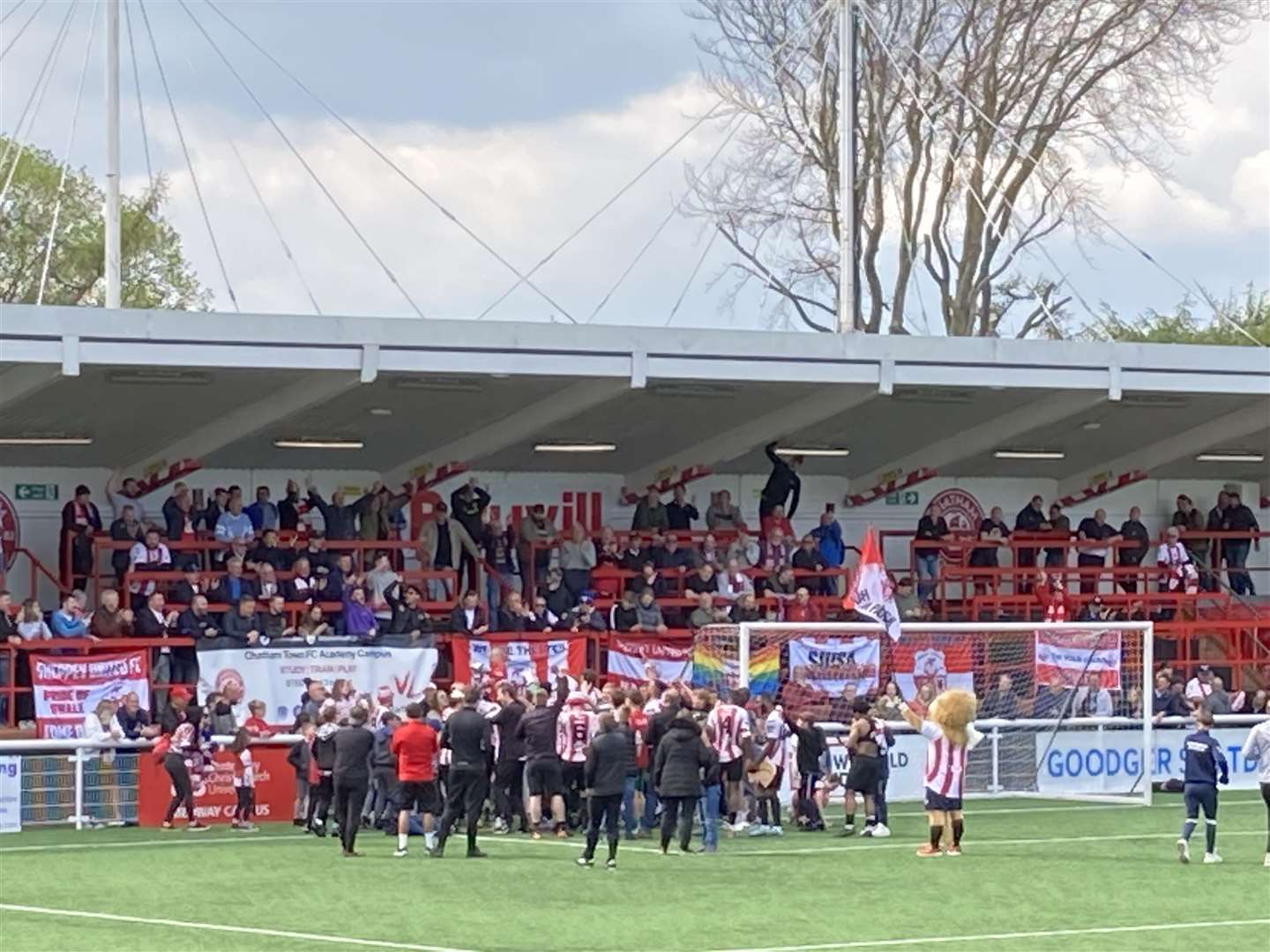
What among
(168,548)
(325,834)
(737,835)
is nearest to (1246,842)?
(737,835)

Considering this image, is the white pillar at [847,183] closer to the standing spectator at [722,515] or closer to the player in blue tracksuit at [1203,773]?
the standing spectator at [722,515]

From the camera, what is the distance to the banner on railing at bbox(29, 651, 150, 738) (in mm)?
27266

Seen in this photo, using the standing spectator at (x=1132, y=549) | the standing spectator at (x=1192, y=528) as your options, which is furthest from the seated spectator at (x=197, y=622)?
the standing spectator at (x=1192, y=528)

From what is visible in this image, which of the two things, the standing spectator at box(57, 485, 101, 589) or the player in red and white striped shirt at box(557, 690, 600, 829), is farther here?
the standing spectator at box(57, 485, 101, 589)

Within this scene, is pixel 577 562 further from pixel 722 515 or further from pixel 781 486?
pixel 781 486

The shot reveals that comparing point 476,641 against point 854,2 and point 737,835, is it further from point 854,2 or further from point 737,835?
point 854,2

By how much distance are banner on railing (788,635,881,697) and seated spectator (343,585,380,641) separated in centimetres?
531

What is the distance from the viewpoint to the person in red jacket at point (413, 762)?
21.9m

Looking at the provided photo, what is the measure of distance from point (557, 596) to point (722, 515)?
11.9ft

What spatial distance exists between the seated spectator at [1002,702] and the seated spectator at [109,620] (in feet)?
34.6

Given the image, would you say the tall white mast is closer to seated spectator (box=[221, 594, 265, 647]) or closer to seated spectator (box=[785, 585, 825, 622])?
seated spectator (box=[221, 594, 265, 647])

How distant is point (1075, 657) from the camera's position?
97.7 ft

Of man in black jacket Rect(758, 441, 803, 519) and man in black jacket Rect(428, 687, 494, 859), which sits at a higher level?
man in black jacket Rect(758, 441, 803, 519)

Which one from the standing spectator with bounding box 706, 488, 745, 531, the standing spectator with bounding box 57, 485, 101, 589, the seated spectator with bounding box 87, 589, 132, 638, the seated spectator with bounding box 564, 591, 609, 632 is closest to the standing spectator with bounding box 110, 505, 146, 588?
the standing spectator with bounding box 57, 485, 101, 589
